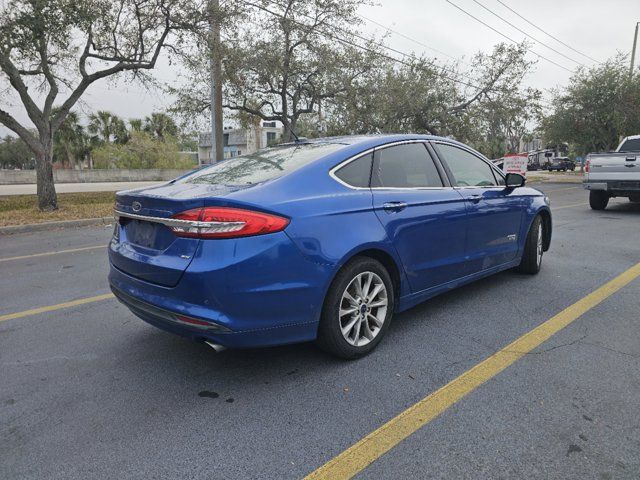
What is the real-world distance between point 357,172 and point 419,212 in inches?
24.3

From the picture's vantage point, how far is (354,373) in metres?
3.06

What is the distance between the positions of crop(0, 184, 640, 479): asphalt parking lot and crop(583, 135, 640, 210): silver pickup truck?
8.00 m

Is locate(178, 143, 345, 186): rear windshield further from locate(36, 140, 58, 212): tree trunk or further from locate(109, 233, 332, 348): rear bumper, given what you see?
locate(36, 140, 58, 212): tree trunk

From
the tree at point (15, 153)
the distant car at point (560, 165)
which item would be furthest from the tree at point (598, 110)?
the tree at point (15, 153)

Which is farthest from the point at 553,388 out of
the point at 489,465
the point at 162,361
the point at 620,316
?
the point at 162,361

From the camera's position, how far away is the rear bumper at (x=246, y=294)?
2.59 meters

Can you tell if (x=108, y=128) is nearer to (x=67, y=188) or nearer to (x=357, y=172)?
(x=67, y=188)

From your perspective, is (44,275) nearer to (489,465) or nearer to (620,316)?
(489,465)

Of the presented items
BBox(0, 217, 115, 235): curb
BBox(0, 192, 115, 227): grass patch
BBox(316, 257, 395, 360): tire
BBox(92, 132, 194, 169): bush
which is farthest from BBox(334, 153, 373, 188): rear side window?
BBox(92, 132, 194, 169): bush

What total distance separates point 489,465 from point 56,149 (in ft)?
177

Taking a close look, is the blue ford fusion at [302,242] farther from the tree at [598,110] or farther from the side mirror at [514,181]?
the tree at [598,110]

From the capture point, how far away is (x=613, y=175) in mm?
11328

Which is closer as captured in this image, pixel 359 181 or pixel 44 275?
pixel 359 181

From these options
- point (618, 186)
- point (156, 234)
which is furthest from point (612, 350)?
point (618, 186)
